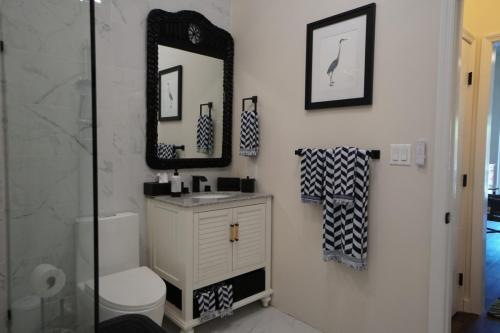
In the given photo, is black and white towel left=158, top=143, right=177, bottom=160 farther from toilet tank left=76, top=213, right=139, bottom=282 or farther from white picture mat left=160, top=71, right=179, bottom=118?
toilet tank left=76, top=213, right=139, bottom=282

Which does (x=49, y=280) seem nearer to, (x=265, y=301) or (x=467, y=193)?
(x=265, y=301)

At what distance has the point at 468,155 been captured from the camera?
2.64 m

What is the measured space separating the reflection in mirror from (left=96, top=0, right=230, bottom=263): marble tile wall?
5.8 inches

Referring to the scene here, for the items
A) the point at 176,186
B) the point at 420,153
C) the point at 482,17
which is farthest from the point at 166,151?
the point at 482,17

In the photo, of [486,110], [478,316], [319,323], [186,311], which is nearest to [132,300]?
[186,311]

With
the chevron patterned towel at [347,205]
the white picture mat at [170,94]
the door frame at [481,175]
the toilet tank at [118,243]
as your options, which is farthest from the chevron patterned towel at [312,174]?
the door frame at [481,175]

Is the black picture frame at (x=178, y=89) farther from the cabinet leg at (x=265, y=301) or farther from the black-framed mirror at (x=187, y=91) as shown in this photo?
the cabinet leg at (x=265, y=301)

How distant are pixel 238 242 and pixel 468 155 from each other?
6.15ft

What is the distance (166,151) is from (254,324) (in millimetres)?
1401

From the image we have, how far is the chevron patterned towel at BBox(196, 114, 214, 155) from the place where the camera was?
2.78m

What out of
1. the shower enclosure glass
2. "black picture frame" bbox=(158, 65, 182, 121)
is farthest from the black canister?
the shower enclosure glass

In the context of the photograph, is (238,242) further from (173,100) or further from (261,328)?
(173,100)

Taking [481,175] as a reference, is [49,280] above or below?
below

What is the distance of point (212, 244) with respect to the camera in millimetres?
2295
